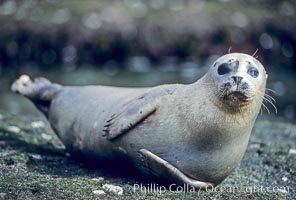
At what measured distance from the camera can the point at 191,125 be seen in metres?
4.43

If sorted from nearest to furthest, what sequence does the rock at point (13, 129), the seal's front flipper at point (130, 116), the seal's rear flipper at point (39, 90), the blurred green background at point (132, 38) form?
1. the seal's front flipper at point (130, 116)
2. the seal's rear flipper at point (39, 90)
3. the rock at point (13, 129)
4. the blurred green background at point (132, 38)

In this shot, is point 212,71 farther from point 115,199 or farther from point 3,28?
point 3,28

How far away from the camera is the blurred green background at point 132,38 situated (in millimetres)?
12516

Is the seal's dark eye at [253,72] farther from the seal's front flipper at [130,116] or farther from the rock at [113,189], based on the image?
the rock at [113,189]

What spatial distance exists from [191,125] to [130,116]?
0.43m

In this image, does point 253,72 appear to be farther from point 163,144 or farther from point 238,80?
point 163,144

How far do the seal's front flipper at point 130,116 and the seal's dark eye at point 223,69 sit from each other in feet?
1.74

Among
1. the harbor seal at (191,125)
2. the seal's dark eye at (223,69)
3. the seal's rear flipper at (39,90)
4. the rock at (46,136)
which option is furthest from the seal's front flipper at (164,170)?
the rock at (46,136)

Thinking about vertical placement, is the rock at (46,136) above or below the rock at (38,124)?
below

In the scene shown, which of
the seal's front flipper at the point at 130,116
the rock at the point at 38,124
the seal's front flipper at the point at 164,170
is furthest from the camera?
the rock at the point at 38,124

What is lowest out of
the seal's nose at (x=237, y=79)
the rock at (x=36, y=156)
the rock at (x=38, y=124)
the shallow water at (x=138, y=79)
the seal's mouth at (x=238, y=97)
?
the rock at (x=36, y=156)

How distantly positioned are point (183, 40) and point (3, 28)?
3.22 meters

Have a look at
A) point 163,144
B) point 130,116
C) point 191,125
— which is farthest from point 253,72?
point 130,116

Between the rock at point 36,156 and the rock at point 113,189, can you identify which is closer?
the rock at point 113,189
